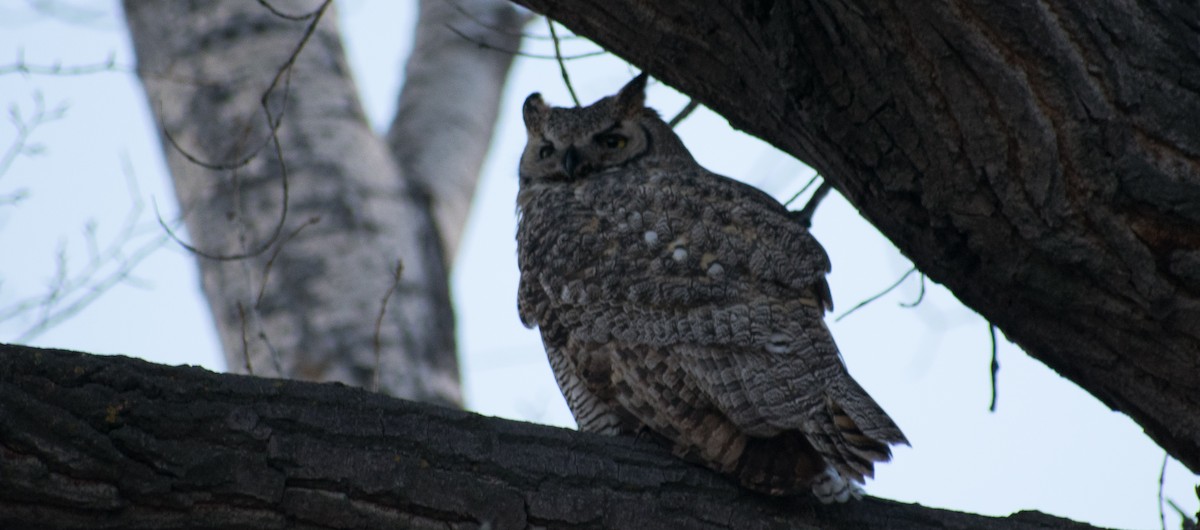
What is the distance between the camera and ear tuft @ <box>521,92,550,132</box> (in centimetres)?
400

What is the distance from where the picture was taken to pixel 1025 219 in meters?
2.06

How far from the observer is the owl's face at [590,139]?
3748 mm

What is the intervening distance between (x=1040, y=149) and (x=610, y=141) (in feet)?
6.45

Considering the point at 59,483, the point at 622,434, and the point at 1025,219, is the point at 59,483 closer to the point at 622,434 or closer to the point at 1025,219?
the point at 622,434

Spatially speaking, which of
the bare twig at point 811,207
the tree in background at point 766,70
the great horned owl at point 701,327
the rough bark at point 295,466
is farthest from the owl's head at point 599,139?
the rough bark at point 295,466

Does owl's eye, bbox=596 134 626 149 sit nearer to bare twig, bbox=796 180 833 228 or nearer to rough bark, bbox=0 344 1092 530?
bare twig, bbox=796 180 833 228

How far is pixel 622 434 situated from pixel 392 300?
80.7 inches

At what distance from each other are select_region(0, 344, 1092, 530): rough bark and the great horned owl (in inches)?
5.7

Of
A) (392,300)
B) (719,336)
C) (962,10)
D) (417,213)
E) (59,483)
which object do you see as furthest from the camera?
(417,213)

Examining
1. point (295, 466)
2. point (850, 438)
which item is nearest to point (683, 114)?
point (850, 438)

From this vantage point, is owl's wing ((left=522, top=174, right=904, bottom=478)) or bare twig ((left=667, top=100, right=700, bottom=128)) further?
bare twig ((left=667, top=100, right=700, bottom=128))

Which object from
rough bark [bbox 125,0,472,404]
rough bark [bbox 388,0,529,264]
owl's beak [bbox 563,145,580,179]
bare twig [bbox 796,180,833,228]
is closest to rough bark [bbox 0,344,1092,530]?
bare twig [bbox 796,180,833,228]

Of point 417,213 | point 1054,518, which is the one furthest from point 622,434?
point 417,213

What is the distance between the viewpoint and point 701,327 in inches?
102
